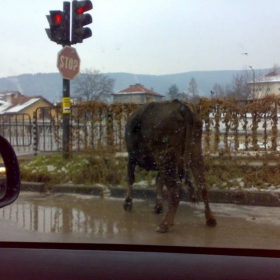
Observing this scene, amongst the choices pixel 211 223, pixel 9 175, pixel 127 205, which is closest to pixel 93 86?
pixel 127 205

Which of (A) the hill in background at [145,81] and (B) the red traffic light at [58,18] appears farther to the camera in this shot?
A: (B) the red traffic light at [58,18]

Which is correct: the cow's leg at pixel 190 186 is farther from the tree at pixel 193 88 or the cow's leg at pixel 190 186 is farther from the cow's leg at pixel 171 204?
the tree at pixel 193 88

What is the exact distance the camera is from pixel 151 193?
25.0 ft

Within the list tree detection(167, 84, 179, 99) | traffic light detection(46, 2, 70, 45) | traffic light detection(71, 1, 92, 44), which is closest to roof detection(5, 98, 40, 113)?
traffic light detection(46, 2, 70, 45)

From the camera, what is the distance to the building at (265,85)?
21.9ft

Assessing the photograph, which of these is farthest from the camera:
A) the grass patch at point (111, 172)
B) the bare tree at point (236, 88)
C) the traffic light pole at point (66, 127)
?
the traffic light pole at point (66, 127)

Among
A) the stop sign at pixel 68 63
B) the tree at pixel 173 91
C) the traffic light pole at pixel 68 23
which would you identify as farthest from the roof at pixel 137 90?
the traffic light pole at pixel 68 23

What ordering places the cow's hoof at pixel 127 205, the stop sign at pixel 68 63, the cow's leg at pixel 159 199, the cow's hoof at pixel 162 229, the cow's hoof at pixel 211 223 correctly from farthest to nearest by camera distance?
the stop sign at pixel 68 63, the cow's hoof at pixel 127 205, the cow's leg at pixel 159 199, the cow's hoof at pixel 211 223, the cow's hoof at pixel 162 229

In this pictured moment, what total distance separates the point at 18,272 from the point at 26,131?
780 cm

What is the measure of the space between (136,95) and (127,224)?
2.91 metres

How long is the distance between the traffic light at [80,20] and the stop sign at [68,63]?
0.72 ft

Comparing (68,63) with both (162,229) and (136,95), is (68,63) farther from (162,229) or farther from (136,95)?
(162,229)

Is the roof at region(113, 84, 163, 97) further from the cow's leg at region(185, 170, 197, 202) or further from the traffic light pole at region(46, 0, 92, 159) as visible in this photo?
the cow's leg at region(185, 170, 197, 202)

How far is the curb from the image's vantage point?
23.2 ft
